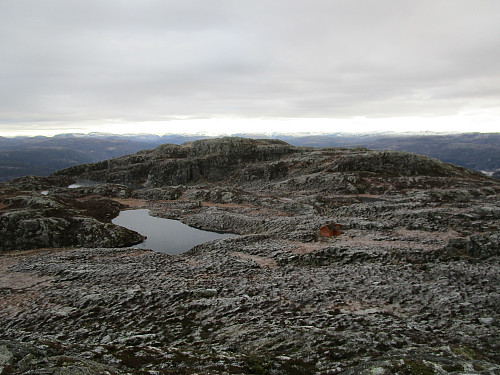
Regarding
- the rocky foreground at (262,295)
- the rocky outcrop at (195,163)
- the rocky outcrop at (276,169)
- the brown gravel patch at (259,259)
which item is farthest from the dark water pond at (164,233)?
the rocky outcrop at (195,163)

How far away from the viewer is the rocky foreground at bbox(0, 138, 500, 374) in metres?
12.3

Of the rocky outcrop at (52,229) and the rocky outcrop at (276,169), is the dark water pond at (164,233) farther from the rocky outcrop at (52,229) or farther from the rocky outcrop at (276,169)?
the rocky outcrop at (276,169)

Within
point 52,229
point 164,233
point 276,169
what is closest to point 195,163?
point 276,169

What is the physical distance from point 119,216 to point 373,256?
5486 centimetres

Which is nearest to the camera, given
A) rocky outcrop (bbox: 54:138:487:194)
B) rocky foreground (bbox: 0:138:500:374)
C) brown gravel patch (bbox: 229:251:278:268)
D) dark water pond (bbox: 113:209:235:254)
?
rocky foreground (bbox: 0:138:500:374)

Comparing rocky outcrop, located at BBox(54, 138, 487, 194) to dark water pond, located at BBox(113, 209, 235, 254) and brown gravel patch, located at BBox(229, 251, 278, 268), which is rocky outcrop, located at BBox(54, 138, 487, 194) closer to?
dark water pond, located at BBox(113, 209, 235, 254)

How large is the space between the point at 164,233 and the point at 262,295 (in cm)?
3484

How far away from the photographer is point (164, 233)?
5178 cm

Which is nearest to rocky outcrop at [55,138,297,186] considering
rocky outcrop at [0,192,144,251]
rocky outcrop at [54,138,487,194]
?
rocky outcrop at [54,138,487,194]

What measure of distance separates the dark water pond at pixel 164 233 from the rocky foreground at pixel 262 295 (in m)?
3.29

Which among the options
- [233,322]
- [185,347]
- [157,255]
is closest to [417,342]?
[233,322]

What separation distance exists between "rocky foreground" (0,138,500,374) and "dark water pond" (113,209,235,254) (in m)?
3.29

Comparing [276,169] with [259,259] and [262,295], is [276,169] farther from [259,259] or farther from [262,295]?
[262,295]

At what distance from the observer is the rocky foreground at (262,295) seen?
1234 centimetres
